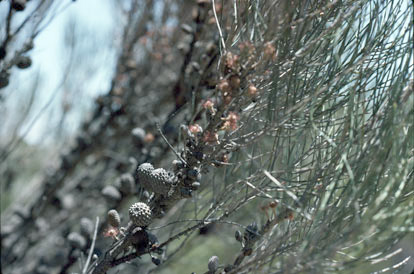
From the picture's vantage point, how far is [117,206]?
2.08m

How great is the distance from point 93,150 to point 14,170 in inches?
29.7

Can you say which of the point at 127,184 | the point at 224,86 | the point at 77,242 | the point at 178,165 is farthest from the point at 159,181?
the point at 77,242

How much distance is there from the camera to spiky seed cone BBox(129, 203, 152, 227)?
1.19 m

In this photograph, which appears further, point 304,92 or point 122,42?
Result: point 122,42

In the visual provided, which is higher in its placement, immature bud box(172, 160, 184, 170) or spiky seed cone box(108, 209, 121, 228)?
immature bud box(172, 160, 184, 170)

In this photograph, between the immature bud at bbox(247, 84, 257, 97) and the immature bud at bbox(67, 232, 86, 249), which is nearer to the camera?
the immature bud at bbox(247, 84, 257, 97)

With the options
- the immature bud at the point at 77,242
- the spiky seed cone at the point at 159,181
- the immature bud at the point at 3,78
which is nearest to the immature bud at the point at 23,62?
the immature bud at the point at 3,78

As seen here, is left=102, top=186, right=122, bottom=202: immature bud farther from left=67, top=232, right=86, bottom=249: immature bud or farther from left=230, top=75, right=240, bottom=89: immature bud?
left=230, top=75, right=240, bottom=89: immature bud

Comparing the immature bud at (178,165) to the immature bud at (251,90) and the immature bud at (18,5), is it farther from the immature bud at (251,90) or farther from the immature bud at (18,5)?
the immature bud at (18,5)

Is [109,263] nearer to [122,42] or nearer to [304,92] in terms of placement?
[304,92]

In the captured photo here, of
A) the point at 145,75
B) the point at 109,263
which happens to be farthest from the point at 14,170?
the point at 109,263

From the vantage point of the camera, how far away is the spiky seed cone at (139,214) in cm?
119

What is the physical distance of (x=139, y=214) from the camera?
3.92 ft

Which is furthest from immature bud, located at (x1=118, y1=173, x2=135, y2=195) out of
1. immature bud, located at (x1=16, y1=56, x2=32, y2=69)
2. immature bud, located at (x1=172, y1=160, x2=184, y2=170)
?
immature bud, located at (x1=172, y1=160, x2=184, y2=170)
